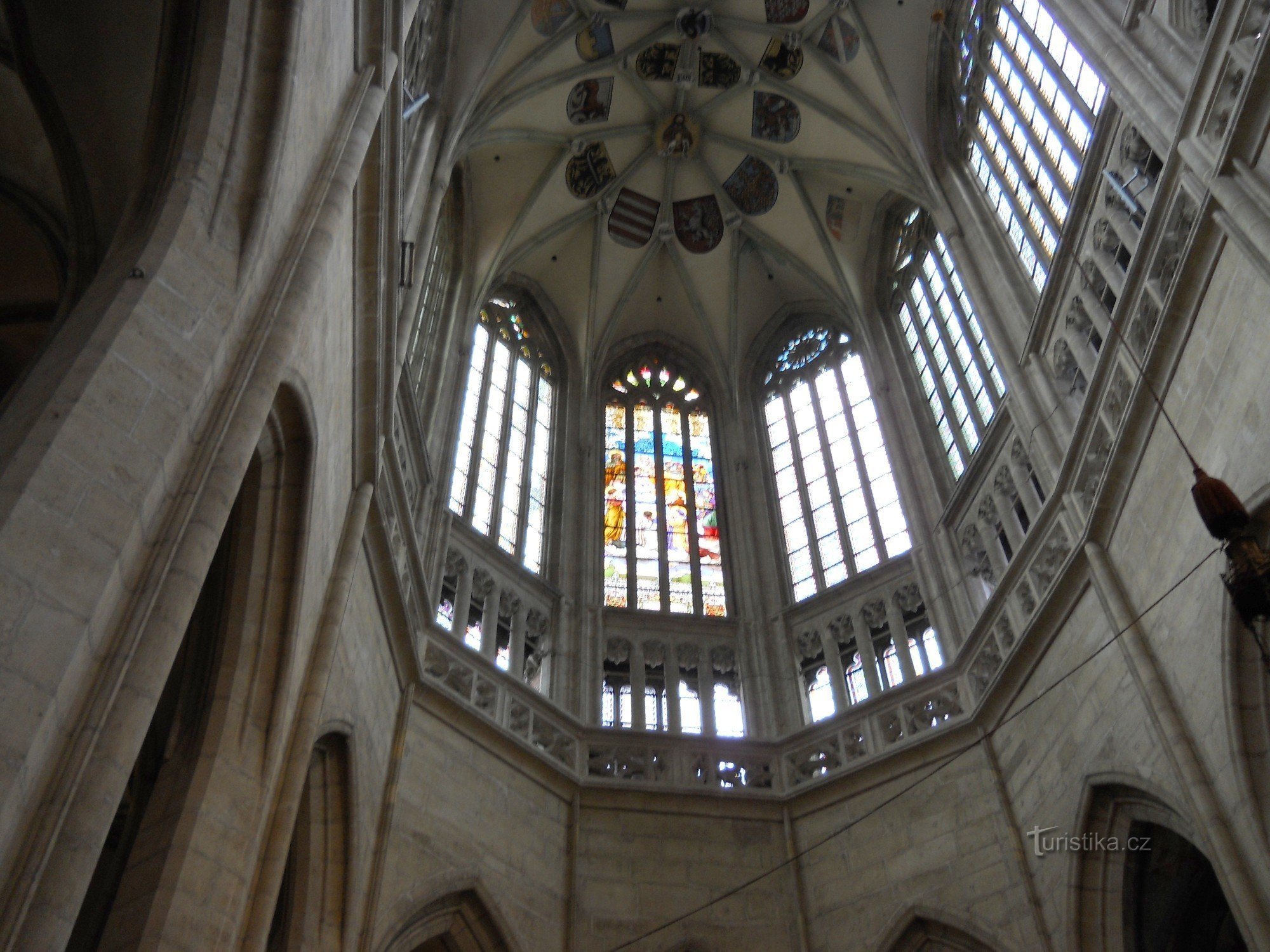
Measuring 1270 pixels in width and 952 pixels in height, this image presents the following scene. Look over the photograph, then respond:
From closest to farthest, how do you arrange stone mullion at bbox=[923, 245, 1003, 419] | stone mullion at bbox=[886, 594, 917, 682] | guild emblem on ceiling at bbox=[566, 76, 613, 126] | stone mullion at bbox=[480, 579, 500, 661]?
stone mullion at bbox=[480, 579, 500, 661]
stone mullion at bbox=[886, 594, 917, 682]
stone mullion at bbox=[923, 245, 1003, 419]
guild emblem on ceiling at bbox=[566, 76, 613, 126]

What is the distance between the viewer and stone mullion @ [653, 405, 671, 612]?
51.5 ft

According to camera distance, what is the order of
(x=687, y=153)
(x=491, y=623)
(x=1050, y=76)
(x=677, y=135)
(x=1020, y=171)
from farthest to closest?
(x=687, y=153) → (x=677, y=135) → (x=491, y=623) → (x=1020, y=171) → (x=1050, y=76)

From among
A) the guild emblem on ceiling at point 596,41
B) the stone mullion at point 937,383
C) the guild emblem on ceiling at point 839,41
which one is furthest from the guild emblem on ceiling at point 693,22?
the stone mullion at point 937,383

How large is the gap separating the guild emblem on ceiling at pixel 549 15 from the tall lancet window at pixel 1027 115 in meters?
5.70

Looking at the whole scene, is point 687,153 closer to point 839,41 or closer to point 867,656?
point 839,41

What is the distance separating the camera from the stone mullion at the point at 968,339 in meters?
13.8

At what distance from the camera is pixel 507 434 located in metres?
16.1

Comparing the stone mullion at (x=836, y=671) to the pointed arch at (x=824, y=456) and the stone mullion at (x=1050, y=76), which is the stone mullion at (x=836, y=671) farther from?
the stone mullion at (x=1050, y=76)

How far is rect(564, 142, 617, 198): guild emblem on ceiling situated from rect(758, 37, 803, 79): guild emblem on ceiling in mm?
A: 2955

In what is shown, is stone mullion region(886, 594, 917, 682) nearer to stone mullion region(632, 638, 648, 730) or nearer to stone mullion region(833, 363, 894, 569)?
stone mullion region(833, 363, 894, 569)

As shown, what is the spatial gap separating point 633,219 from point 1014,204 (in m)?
7.85

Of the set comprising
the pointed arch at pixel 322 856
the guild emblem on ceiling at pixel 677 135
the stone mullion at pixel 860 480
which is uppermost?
the guild emblem on ceiling at pixel 677 135

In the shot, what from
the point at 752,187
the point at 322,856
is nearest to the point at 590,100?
the point at 752,187

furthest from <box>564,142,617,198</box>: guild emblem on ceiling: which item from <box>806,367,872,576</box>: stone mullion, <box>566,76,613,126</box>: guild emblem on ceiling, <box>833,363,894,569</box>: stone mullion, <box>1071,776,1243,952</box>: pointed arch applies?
<box>1071,776,1243,952</box>: pointed arch
